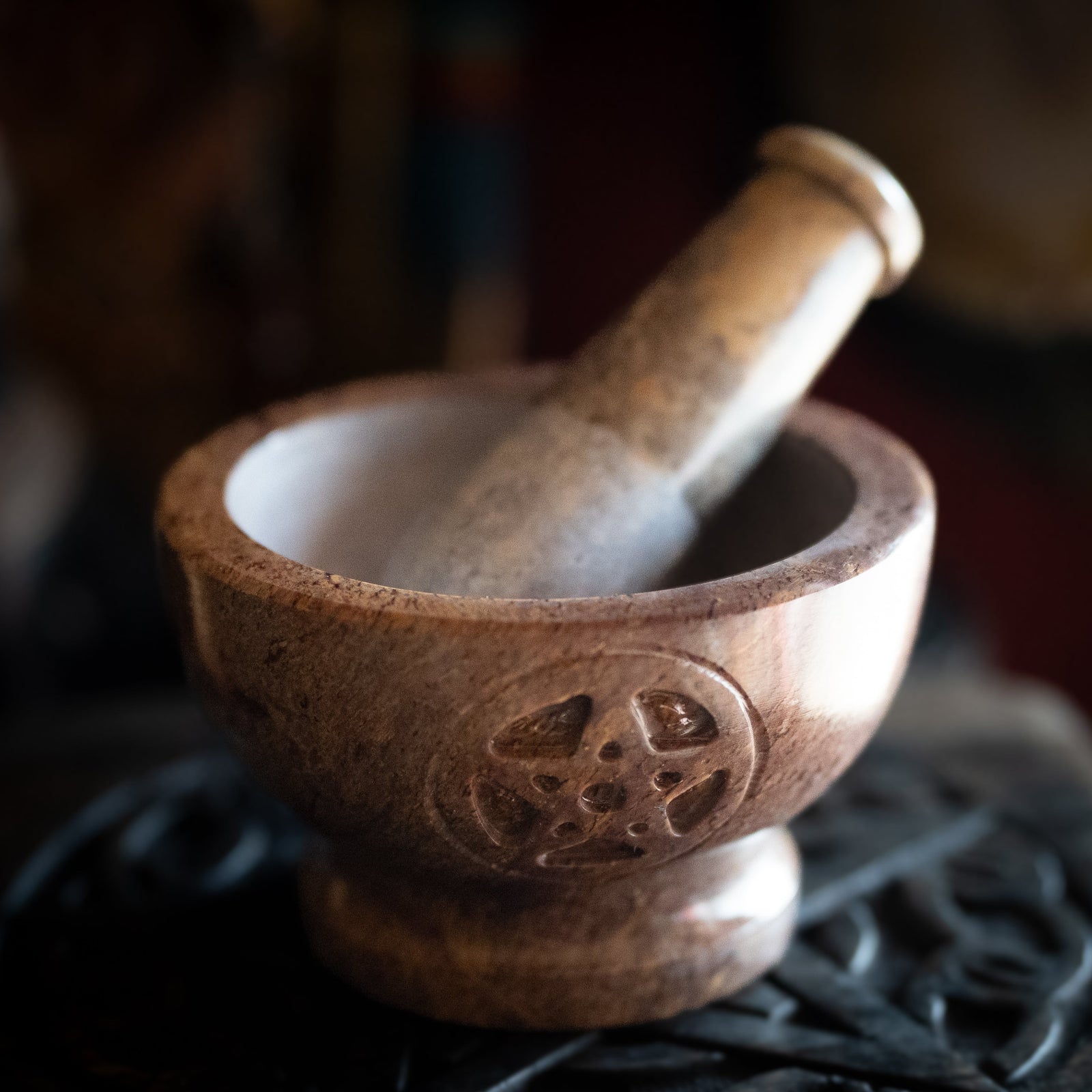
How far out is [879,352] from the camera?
196cm

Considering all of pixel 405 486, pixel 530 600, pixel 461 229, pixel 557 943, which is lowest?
pixel 461 229

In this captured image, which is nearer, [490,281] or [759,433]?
[759,433]

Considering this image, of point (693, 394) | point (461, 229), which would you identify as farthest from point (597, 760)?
point (461, 229)

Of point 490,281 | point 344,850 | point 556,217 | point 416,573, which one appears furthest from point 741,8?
point 344,850

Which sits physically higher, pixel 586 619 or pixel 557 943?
pixel 586 619

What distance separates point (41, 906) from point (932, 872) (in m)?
0.68

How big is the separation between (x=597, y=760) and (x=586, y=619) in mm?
80

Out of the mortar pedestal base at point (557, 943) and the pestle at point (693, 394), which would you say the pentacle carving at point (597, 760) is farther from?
the pestle at point (693, 394)

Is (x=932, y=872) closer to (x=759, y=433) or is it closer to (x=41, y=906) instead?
(x=759, y=433)

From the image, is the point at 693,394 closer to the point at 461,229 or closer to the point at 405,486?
the point at 405,486

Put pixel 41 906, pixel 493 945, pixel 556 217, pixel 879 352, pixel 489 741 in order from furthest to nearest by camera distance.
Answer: pixel 556 217
pixel 879 352
pixel 41 906
pixel 493 945
pixel 489 741

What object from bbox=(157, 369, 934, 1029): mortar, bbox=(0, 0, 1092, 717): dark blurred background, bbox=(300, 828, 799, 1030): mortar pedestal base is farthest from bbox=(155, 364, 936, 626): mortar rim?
bbox=(0, 0, 1092, 717): dark blurred background

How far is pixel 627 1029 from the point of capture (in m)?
0.82

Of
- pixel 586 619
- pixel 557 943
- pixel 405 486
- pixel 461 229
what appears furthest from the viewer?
pixel 461 229
